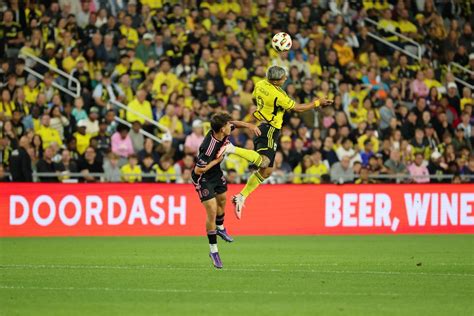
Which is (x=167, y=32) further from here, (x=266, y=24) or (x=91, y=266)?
(x=91, y=266)

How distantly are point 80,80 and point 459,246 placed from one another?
9.87 metres

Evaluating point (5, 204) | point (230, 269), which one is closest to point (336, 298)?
point (230, 269)

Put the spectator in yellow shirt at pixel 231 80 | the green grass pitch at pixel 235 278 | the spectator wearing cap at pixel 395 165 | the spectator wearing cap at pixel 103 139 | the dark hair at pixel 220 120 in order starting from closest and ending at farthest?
1. the green grass pitch at pixel 235 278
2. the dark hair at pixel 220 120
3. the spectator wearing cap at pixel 103 139
4. the spectator wearing cap at pixel 395 165
5. the spectator in yellow shirt at pixel 231 80

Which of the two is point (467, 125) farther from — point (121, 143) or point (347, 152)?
point (121, 143)

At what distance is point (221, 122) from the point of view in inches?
585

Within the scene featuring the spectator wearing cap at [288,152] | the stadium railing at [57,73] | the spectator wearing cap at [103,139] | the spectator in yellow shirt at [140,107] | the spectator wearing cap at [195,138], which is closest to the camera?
the spectator wearing cap at [103,139]

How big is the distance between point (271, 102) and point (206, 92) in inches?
359

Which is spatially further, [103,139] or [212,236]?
[103,139]

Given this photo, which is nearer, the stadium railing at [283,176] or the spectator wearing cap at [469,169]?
the stadium railing at [283,176]

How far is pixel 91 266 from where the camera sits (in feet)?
51.0

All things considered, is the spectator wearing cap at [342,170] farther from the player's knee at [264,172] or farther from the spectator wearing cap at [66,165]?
Result: the player's knee at [264,172]

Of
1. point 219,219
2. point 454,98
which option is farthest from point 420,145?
point 219,219

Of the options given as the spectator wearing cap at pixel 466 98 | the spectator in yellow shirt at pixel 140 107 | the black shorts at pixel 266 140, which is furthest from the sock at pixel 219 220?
the spectator wearing cap at pixel 466 98

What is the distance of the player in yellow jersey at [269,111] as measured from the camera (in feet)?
54.6
